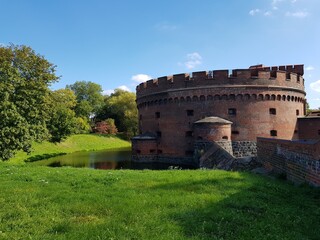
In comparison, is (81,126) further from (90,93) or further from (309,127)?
(309,127)

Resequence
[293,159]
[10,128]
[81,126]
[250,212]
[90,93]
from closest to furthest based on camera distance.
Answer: [250,212] → [293,159] → [10,128] → [81,126] → [90,93]

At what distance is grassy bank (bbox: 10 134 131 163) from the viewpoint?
29.2 m

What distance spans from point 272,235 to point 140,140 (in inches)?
720

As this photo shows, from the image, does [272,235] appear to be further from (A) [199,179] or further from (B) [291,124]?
(B) [291,124]

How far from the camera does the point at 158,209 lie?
6.14m

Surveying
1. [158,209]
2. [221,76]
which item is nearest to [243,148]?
[221,76]

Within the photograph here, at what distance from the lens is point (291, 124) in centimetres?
2189

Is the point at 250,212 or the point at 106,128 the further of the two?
the point at 106,128

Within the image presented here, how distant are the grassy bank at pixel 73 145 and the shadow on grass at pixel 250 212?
22.5 m

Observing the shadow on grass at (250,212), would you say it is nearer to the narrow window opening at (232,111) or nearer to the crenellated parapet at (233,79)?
the narrow window opening at (232,111)

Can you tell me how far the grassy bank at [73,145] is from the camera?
29.2 metres

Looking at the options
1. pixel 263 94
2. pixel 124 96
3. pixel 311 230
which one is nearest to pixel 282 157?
pixel 311 230

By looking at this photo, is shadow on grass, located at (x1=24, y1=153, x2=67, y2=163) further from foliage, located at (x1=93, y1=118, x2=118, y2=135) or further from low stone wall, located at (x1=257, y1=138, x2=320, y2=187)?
low stone wall, located at (x1=257, y1=138, x2=320, y2=187)

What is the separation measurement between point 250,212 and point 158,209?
192 cm
